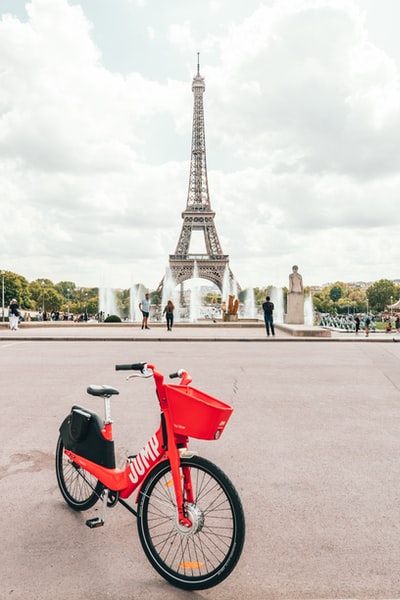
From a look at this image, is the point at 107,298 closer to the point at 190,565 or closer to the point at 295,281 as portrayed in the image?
the point at 295,281

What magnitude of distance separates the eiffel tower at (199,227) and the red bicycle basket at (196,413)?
68.7m

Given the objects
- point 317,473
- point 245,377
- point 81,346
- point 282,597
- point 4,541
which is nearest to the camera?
point 282,597

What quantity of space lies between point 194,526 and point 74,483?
1449mm

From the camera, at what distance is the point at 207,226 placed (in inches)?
3073

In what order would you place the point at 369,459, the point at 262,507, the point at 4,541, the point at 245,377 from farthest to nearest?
the point at 245,377 < the point at 369,459 < the point at 262,507 < the point at 4,541

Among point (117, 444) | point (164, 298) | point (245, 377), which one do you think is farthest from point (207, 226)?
point (117, 444)

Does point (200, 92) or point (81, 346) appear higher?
point (200, 92)

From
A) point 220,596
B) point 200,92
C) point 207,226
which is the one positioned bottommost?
point 220,596

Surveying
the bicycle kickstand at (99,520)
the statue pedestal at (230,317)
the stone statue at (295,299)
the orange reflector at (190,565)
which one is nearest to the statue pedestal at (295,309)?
the stone statue at (295,299)

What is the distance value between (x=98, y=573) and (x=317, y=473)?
2.35 m

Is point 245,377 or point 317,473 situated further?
point 245,377

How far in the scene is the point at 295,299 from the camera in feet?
87.1

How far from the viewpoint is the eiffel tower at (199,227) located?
239ft

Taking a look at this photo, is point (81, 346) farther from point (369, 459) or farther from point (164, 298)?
point (164, 298)
